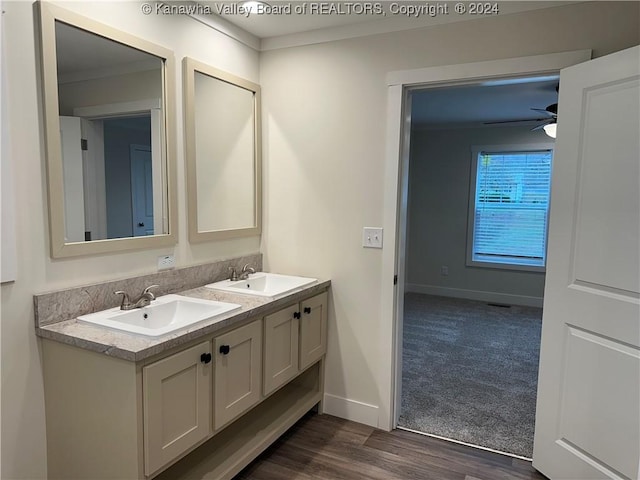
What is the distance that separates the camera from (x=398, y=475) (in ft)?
7.29

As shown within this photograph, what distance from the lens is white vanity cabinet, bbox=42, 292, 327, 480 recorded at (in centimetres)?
156

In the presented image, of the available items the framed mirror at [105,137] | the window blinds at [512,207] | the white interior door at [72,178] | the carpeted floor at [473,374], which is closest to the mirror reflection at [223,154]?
the framed mirror at [105,137]

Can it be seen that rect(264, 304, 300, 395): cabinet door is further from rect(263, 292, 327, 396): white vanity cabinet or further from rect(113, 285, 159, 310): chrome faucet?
rect(113, 285, 159, 310): chrome faucet

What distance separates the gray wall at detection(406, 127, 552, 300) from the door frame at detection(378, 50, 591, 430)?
12.0ft

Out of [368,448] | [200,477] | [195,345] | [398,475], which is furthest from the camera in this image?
[368,448]

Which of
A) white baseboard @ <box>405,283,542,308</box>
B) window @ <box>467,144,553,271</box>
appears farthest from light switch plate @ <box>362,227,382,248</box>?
white baseboard @ <box>405,283,542,308</box>

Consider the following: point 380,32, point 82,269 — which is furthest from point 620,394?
point 82,269

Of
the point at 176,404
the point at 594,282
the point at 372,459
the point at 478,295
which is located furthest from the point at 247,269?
the point at 478,295

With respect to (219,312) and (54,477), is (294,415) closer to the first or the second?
(219,312)

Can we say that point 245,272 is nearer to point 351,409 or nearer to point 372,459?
point 351,409

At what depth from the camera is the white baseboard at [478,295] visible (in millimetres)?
5648

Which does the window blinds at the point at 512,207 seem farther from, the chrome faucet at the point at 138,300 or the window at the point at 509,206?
the chrome faucet at the point at 138,300

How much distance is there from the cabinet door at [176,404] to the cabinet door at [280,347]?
425 mm

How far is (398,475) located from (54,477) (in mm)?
1541
